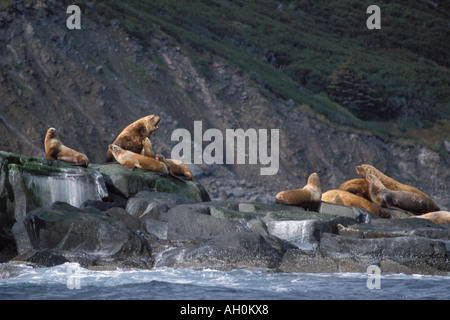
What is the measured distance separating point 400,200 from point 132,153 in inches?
275

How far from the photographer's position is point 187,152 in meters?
30.5

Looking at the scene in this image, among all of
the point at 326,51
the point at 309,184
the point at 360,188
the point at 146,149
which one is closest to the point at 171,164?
the point at 146,149

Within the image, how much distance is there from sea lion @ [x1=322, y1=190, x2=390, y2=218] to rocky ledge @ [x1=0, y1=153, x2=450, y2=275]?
1.22m

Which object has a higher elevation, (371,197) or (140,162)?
(140,162)

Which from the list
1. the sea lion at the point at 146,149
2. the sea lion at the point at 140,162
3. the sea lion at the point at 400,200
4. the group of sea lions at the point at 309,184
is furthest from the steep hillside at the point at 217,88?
the sea lion at the point at 400,200

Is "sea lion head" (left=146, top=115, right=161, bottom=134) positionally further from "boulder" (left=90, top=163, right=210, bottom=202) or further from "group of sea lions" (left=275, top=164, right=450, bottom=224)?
"group of sea lions" (left=275, top=164, right=450, bottom=224)

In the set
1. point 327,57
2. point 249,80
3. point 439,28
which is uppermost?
point 439,28

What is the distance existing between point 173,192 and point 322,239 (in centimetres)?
491

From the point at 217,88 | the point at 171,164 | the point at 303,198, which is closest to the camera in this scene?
the point at 303,198

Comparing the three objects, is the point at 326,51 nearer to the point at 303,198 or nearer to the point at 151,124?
the point at 151,124

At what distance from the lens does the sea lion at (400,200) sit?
16688mm

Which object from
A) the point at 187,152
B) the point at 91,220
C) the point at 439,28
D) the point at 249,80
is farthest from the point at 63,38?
the point at 439,28

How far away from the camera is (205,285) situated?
9617 mm
